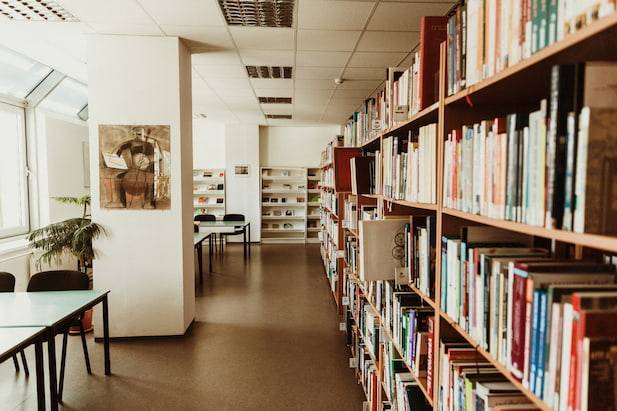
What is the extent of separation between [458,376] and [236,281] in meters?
4.81

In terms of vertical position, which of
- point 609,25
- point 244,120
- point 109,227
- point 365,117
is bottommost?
point 109,227

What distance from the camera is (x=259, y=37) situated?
3443mm

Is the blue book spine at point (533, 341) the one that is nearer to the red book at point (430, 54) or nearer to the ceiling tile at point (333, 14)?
the red book at point (430, 54)

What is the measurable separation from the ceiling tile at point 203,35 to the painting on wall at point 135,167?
0.83 m

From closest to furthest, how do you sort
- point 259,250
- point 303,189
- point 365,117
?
point 365,117 < point 259,250 < point 303,189

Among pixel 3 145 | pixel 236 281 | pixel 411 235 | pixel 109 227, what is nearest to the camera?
pixel 411 235

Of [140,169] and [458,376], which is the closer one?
[458,376]

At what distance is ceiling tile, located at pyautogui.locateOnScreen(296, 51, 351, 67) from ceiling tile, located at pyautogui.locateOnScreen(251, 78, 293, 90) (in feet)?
2.56

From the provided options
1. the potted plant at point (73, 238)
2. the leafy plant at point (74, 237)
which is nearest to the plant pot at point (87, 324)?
the potted plant at point (73, 238)

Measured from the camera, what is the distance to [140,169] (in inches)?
137

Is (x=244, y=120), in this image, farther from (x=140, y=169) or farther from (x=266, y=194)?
(x=140, y=169)

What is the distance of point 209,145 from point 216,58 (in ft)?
17.5

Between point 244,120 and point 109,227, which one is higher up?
point 244,120

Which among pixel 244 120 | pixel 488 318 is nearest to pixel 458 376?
pixel 488 318
